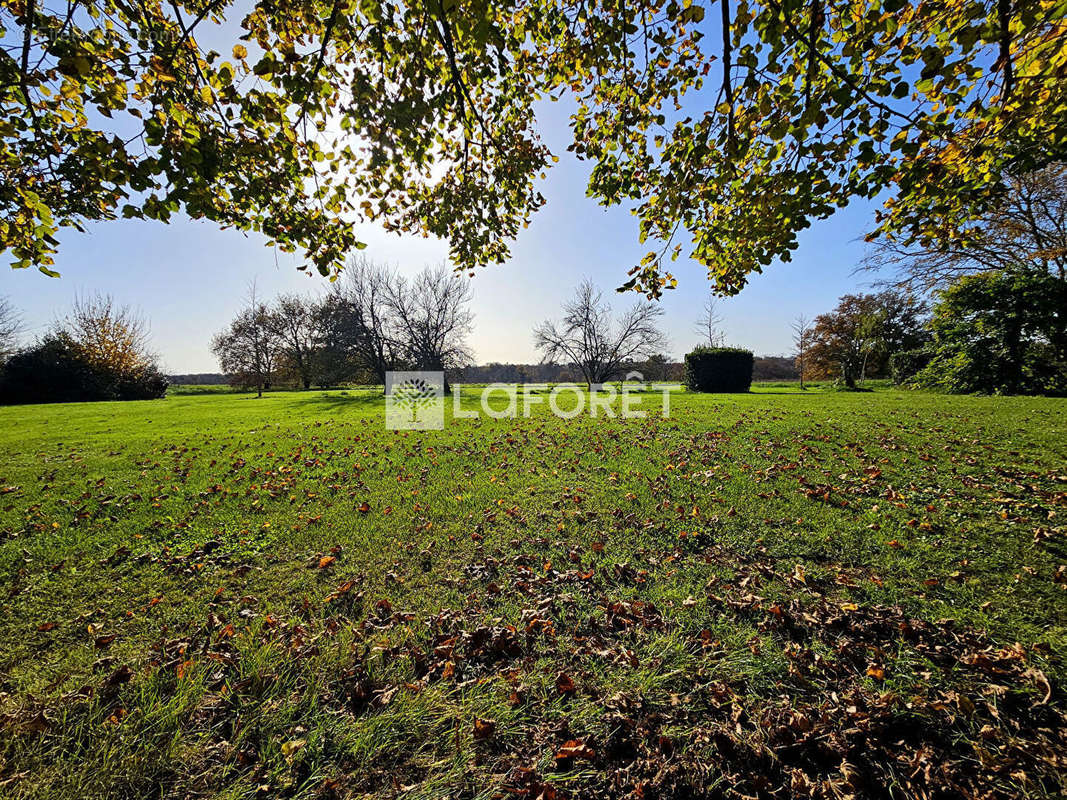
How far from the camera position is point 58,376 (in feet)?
70.5

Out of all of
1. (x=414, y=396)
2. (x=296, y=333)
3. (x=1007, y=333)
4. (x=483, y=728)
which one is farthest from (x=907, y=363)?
(x=296, y=333)

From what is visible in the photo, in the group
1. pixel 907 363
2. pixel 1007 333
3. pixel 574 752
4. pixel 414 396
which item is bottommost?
pixel 574 752

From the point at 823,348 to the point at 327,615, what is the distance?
1909 inches

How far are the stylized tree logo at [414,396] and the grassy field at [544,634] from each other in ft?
29.7

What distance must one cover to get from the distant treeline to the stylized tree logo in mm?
17984

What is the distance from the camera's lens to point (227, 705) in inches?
81.3

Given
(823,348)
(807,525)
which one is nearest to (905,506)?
(807,525)

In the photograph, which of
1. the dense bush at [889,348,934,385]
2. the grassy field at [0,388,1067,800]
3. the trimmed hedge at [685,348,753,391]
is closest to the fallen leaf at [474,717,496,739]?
the grassy field at [0,388,1067,800]

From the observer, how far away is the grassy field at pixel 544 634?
177 centimetres

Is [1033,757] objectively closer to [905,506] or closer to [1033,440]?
[905,506]

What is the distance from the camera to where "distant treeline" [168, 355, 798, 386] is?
43531mm

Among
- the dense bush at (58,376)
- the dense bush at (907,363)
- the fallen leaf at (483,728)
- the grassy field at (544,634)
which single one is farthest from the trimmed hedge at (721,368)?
the dense bush at (58,376)

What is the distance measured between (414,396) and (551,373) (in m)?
35.6

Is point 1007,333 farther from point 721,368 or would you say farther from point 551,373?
point 551,373
